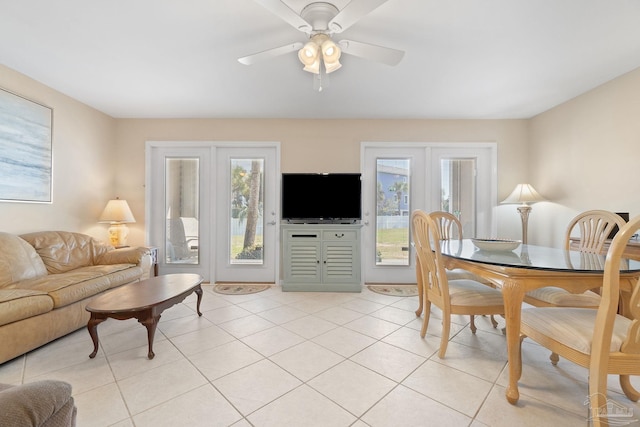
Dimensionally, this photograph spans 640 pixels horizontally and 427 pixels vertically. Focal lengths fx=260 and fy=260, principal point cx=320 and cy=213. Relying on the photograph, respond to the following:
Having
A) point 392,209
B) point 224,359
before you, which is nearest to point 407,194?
point 392,209

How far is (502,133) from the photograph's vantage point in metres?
3.71

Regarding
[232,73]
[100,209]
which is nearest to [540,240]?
[232,73]

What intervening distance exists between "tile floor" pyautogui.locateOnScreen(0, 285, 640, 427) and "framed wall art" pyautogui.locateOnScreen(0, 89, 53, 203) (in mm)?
1568

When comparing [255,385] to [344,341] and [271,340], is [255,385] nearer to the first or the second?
[271,340]

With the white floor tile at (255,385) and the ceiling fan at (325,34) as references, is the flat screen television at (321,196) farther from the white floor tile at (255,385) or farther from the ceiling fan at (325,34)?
the white floor tile at (255,385)

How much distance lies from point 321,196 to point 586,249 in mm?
2673

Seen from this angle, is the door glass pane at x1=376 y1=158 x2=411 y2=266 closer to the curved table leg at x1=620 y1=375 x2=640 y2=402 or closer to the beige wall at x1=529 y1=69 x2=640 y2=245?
the beige wall at x1=529 y1=69 x2=640 y2=245

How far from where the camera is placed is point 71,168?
3107 millimetres

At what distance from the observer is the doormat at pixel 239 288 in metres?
3.38

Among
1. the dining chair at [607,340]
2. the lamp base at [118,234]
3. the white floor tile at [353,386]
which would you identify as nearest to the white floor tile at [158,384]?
the white floor tile at [353,386]

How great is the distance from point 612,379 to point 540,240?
222 cm

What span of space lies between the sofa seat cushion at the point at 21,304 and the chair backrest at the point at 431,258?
2.84 m

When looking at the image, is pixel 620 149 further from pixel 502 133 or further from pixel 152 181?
pixel 152 181

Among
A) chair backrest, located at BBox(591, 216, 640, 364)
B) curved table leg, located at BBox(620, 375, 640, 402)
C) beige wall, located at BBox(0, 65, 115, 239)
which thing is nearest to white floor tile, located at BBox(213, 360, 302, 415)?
chair backrest, located at BBox(591, 216, 640, 364)
